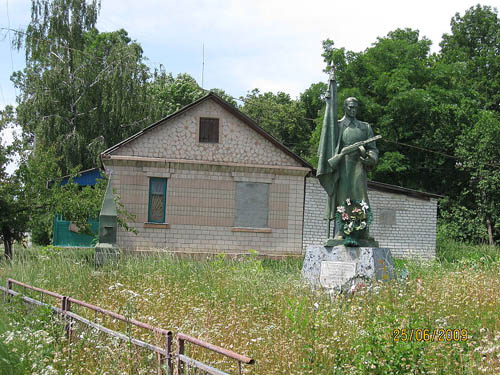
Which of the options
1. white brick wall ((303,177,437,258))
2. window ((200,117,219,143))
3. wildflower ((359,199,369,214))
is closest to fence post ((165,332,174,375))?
wildflower ((359,199,369,214))

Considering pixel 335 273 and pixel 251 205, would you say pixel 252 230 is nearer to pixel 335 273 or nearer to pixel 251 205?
pixel 251 205

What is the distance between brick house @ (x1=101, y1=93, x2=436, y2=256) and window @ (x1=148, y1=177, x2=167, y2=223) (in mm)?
32

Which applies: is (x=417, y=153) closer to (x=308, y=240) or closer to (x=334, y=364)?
(x=308, y=240)

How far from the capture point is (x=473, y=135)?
87.6 feet

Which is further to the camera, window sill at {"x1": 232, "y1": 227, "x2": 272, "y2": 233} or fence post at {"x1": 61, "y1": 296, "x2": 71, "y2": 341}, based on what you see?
window sill at {"x1": 232, "y1": 227, "x2": 272, "y2": 233}

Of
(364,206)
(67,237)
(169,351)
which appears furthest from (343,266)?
(67,237)

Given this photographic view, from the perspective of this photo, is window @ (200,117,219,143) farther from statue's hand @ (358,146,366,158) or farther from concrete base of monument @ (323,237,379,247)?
concrete base of monument @ (323,237,379,247)

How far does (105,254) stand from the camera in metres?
10.2

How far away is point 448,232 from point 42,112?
1919 cm

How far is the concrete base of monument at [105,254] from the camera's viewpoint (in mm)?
10125
